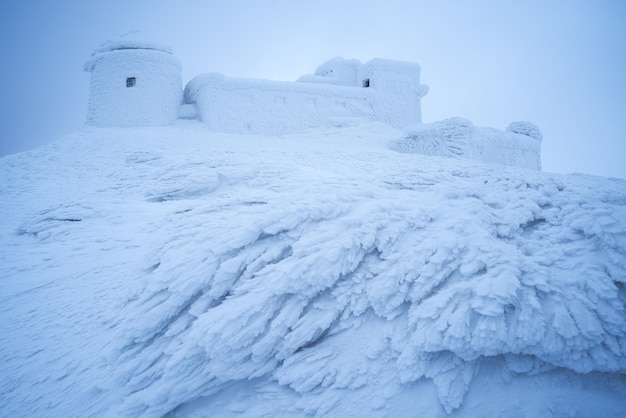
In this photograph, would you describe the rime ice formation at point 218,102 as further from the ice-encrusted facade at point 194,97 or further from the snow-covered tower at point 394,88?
the snow-covered tower at point 394,88

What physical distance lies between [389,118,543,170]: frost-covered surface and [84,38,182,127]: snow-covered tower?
1005 cm

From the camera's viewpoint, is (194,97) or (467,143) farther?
(194,97)

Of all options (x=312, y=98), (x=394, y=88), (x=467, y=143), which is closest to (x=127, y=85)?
(x=312, y=98)

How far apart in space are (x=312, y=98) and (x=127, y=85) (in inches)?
313

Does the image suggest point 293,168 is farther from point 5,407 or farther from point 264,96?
point 264,96

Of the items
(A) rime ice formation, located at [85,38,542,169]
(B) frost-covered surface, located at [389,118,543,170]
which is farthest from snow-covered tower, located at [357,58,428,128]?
(B) frost-covered surface, located at [389,118,543,170]

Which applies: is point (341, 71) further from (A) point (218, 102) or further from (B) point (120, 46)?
(B) point (120, 46)

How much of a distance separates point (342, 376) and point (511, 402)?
1134mm

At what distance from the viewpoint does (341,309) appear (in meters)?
2.79

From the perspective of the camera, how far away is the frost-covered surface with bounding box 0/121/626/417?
2223 mm

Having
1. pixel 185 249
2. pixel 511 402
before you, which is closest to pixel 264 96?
pixel 185 249

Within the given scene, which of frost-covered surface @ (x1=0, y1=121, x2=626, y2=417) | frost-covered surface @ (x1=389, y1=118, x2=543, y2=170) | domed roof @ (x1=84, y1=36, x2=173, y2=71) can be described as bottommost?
frost-covered surface @ (x1=0, y1=121, x2=626, y2=417)

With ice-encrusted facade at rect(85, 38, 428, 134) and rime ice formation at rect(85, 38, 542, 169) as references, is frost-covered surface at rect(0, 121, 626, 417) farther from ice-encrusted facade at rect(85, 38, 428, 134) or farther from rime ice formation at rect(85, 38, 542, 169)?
ice-encrusted facade at rect(85, 38, 428, 134)

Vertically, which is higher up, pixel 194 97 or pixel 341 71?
pixel 341 71
